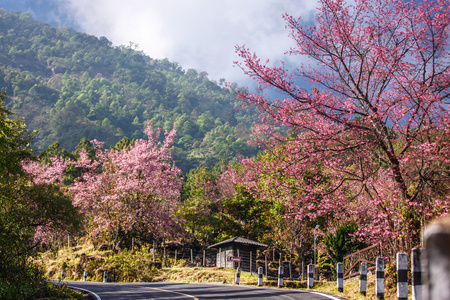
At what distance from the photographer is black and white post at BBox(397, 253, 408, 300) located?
263 inches

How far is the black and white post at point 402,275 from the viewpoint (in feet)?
21.9

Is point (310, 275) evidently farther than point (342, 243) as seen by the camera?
No

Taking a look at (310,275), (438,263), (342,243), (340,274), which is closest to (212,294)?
(340,274)

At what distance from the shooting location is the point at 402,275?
6742 mm

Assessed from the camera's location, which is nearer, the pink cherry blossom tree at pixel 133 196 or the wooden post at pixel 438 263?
the wooden post at pixel 438 263

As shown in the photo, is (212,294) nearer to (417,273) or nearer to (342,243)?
(417,273)

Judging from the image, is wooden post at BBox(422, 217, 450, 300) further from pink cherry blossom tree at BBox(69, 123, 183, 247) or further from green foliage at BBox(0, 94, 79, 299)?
pink cherry blossom tree at BBox(69, 123, 183, 247)

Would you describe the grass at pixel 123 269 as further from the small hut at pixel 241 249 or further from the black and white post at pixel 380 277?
the black and white post at pixel 380 277

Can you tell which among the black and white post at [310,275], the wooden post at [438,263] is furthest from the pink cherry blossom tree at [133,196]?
the wooden post at [438,263]

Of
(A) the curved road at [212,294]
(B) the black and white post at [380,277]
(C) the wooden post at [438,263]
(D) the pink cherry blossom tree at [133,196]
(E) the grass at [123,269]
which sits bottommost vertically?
(E) the grass at [123,269]

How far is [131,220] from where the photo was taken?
109ft

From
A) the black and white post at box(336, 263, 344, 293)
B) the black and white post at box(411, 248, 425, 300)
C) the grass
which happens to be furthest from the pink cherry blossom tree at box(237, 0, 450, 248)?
the grass

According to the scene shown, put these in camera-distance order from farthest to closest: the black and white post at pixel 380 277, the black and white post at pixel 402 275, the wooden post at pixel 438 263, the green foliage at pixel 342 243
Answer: the green foliage at pixel 342 243 → the black and white post at pixel 380 277 → the black and white post at pixel 402 275 → the wooden post at pixel 438 263

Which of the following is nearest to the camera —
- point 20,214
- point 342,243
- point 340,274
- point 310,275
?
point 340,274
